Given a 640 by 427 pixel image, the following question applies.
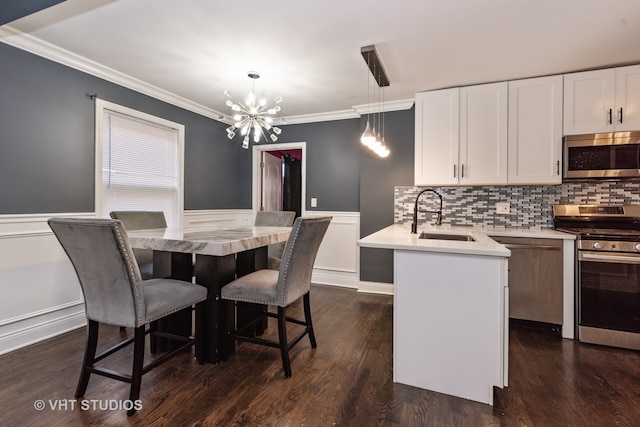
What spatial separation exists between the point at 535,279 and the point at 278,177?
13.2 feet

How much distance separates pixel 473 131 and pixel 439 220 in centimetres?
95

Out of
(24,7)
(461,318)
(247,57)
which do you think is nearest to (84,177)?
(24,7)

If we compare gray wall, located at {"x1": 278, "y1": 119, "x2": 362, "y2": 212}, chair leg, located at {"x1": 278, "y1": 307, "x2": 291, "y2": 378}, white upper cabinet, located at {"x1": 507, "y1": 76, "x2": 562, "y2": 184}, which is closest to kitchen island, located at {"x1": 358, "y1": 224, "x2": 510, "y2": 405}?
chair leg, located at {"x1": 278, "y1": 307, "x2": 291, "y2": 378}

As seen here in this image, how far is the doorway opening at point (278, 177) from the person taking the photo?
4.49 meters

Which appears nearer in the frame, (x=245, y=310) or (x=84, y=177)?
(x=245, y=310)

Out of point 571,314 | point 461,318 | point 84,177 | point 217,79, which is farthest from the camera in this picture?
point 217,79

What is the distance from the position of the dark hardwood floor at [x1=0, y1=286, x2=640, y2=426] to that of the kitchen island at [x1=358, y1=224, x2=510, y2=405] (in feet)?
0.22

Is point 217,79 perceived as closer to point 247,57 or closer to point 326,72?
point 247,57

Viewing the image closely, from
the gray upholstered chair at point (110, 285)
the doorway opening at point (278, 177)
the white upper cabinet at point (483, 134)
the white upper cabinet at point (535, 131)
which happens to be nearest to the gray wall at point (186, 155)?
the doorway opening at point (278, 177)

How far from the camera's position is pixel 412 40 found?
7.53 ft

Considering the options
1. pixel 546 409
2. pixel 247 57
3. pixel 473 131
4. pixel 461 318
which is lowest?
pixel 546 409

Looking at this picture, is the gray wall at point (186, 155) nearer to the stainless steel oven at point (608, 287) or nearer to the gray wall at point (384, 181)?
the gray wall at point (384, 181)

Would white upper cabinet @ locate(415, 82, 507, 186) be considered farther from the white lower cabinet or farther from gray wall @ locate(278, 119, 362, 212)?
the white lower cabinet

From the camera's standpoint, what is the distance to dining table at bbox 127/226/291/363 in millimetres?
1772
